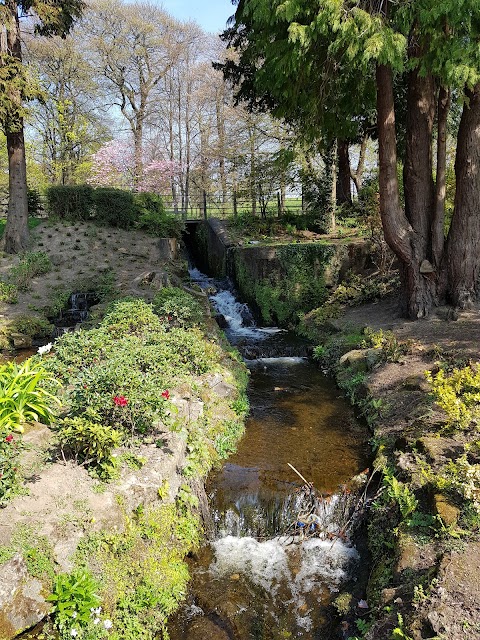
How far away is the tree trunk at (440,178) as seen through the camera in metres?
9.77

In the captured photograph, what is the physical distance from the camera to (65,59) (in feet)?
77.9

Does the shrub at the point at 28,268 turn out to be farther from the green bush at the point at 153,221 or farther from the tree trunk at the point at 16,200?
the green bush at the point at 153,221

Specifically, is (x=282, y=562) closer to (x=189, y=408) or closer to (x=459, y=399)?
(x=189, y=408)

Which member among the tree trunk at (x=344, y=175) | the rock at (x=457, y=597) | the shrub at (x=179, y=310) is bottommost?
the rock at (x=457, y=597)

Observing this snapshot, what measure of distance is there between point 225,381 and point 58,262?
9219mm

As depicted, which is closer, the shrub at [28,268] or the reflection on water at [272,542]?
the reflection on water at [272,542]

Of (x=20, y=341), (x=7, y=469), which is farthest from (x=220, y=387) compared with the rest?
(x=20, y=341)

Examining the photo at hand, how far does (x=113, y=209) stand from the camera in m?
17.9

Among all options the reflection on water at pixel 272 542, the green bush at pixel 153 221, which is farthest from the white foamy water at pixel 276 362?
the green bush at pixel 153 221

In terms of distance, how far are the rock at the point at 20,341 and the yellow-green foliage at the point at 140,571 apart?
764cm

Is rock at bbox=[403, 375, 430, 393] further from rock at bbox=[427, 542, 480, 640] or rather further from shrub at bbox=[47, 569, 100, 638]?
shrub at bbox=[47, 569, 100, 638]

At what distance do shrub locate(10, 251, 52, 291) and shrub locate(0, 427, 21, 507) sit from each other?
1023 centimetres

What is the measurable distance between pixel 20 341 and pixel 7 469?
756cm

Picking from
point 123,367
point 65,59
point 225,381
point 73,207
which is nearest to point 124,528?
point 123,367
